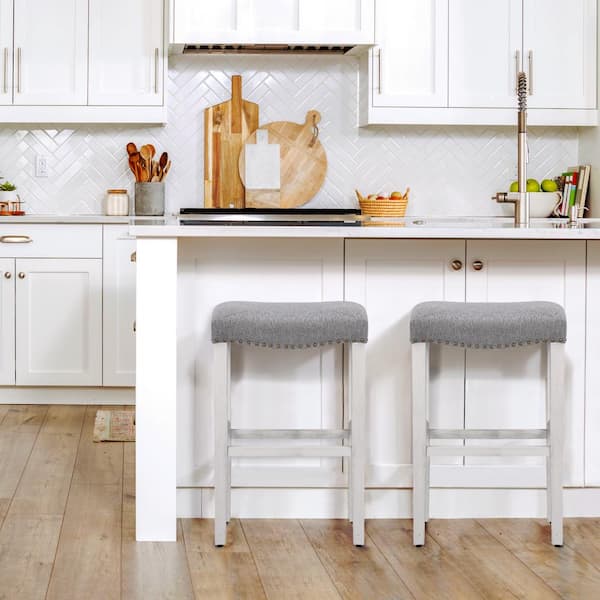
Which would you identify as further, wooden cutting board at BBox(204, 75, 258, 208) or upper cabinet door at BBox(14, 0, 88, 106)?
wooden cutting board at BBox(204, 75, 258, 208)

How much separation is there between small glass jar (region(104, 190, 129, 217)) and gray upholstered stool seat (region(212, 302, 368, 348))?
2.37m

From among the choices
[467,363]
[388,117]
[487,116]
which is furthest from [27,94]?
→ [467,363]

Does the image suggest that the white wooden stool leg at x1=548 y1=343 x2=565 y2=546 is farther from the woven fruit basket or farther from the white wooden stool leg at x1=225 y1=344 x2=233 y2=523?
the woven fruit basket

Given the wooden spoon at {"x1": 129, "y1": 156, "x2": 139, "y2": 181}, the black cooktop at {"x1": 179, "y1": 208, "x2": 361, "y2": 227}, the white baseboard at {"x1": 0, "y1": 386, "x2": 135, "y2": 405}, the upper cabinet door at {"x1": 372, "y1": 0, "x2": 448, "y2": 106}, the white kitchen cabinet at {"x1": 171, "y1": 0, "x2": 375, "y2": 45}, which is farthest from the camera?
the wooden spoon at {"x1": 129, "y1": 156, "x2": 139, "y2": 181}

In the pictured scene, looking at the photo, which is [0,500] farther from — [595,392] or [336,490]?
[595,392]

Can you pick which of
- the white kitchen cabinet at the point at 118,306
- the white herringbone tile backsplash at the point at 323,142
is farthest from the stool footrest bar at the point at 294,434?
the white herringbone tile backsplash at the point at 323,142

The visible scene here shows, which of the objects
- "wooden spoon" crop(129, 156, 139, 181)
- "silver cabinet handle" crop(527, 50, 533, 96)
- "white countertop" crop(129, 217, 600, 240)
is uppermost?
"silver cabinet handle" crop(527, 50, 533, 96)

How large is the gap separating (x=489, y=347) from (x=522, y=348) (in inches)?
13.3

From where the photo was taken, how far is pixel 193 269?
3107mm

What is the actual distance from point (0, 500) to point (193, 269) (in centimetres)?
102

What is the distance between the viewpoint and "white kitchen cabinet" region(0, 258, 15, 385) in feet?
16.1

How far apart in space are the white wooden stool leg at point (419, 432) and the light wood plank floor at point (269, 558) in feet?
0.28

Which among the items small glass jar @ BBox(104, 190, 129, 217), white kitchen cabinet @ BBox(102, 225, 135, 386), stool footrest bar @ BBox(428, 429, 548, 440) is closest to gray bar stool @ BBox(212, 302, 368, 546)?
stool footrest bar @ BBox(428, 429, 548, 440)

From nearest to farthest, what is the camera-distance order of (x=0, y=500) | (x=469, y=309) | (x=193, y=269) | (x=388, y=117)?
(x=469, y=309) < (x=193, y=269) < (x=0, y=500) < (x=388, y=117)
